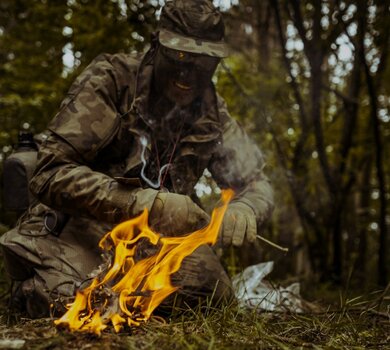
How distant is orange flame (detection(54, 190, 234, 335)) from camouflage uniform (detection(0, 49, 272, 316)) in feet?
0.45

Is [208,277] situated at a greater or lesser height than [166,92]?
lesser

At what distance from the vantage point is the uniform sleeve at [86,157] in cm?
260

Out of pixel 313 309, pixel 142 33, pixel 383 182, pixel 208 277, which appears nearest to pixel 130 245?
pixel 208 277

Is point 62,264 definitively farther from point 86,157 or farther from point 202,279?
point 202,279

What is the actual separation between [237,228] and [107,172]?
96cm

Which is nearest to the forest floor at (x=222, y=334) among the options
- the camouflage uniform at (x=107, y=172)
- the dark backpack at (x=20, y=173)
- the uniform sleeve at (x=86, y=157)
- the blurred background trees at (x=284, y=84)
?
the camouflage uniform at (x=107, y=172)

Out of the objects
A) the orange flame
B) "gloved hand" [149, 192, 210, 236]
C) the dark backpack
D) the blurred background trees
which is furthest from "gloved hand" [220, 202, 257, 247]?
the blurred background trees

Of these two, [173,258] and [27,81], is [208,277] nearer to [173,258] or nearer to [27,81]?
[173,258]

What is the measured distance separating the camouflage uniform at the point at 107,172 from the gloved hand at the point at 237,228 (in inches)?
11.1

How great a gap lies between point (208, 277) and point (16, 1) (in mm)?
3570

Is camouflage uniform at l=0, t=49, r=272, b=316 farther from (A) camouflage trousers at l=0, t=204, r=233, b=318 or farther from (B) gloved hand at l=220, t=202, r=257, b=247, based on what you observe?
(B) gloved hand at l=220, t=202, r=257, b=247

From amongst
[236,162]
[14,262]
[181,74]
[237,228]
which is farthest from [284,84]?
[14,262]

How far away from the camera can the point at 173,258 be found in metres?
2.63

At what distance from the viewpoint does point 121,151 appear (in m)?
3.14
